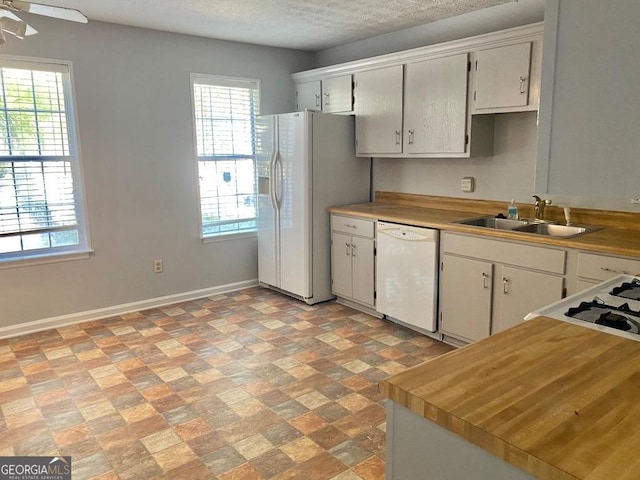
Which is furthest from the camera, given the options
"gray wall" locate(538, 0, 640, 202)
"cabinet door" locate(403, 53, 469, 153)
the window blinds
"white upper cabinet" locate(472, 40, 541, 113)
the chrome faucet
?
the window blinds

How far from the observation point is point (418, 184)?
4.41 m

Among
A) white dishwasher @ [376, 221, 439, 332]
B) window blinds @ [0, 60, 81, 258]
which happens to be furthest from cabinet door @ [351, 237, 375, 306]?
window blinds @ [0, 60, 81, 258]

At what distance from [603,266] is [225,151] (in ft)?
11.5

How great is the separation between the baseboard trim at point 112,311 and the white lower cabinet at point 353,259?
3.77 ft

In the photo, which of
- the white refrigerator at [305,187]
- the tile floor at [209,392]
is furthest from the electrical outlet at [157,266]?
the white refrigerator at [305,187]

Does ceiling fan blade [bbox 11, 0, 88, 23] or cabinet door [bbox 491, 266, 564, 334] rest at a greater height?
ceiling fan blade [bbox 11, 0, 88, 23]

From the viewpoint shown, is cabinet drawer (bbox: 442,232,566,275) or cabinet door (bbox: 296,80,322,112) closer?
cabinet drawer (bbox: 442,232,566,275)

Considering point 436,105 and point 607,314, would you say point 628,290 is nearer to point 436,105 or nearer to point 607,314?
point 607,314

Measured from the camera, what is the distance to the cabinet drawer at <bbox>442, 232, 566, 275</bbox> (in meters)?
2.88

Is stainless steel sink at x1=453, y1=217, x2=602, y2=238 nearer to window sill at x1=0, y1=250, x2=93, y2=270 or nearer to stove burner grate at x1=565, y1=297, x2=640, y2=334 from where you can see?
stove burner grate at x1=565, y1=297, x2=640, y2=334

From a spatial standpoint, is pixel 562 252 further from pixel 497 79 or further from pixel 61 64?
pixel 61 64

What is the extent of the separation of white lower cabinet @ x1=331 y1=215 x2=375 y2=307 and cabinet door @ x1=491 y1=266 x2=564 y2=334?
1214mm

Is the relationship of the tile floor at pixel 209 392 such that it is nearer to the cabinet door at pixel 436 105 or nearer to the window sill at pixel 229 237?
the window sill at pixel 229 237

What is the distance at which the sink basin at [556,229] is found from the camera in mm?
3223
